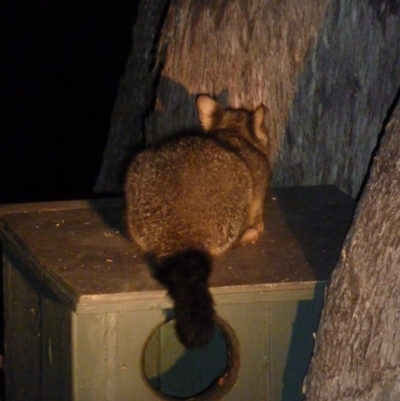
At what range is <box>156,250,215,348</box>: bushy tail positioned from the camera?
362 cm

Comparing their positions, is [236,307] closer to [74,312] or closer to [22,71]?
[74,312]

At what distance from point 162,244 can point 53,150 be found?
597cm

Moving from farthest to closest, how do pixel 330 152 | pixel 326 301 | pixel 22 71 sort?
pixel 22 71
pixel 330 152
pixel 326 301

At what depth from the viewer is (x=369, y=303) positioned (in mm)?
3375

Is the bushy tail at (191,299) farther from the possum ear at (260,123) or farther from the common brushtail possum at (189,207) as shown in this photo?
the possum ear at (260,123)

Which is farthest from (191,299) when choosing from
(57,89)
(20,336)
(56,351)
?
(57,89)

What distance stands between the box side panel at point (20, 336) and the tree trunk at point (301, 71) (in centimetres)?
169

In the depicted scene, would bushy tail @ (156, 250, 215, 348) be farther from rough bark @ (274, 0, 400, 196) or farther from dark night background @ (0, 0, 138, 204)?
dark night background @ (0, 0, 138, 204)

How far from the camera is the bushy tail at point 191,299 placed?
11.9ft

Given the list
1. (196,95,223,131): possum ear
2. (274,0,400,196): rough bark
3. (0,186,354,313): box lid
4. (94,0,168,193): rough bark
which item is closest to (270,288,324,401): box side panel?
(0,186,354,313): box lid

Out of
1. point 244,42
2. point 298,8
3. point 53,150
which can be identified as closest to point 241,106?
point 244,42

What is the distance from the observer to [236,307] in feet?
13.1

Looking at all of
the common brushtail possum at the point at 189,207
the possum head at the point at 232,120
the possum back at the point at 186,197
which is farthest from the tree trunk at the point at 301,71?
the possum back at the point at 186,197

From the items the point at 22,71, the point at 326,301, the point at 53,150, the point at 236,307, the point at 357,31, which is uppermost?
the point at 357,31
